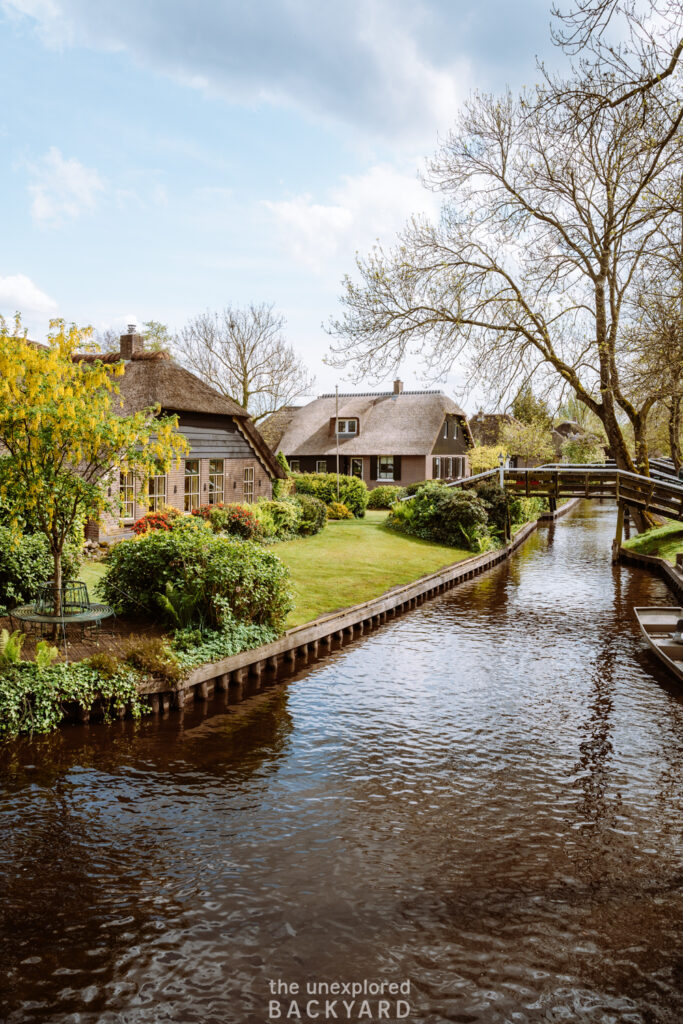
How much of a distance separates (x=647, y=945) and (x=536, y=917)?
986 mm

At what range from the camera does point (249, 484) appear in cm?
3147

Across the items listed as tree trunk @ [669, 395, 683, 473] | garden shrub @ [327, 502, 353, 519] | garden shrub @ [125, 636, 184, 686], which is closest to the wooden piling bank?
tree trunk @ [669, 395, 683, 473]

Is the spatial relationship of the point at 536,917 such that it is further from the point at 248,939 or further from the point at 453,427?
the point at 453,427

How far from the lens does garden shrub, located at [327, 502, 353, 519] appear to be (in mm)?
36375

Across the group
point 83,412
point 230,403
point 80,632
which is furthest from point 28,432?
point 230,403

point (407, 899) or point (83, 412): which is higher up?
point (83, 412)

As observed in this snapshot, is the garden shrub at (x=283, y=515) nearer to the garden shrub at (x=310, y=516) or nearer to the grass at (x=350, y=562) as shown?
the garden shrub at (x=310, y=516)

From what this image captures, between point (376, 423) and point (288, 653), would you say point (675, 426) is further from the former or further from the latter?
→ point (376, 423)

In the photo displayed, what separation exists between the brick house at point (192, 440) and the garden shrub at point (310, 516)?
7.05 ft

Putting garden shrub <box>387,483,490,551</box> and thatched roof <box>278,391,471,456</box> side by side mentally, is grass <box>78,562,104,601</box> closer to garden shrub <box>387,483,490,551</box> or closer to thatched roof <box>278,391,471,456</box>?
garden shrub <box>387,483,490,551</box>

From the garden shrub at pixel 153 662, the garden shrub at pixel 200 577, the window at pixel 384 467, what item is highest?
the window at pixel 384 467

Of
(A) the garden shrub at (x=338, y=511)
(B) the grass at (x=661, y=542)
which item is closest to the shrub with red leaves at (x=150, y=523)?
(A) the garden shrub at (x=338, y=511)

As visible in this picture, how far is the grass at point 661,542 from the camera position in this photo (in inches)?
1122

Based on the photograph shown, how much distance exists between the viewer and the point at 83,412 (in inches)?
487
